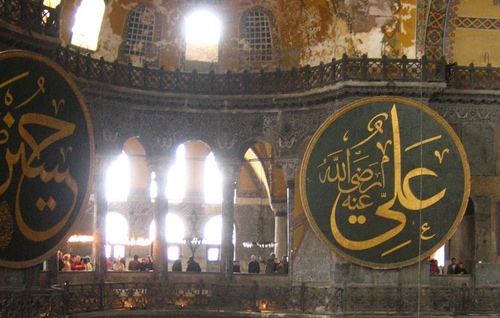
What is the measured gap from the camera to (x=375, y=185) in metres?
17.5

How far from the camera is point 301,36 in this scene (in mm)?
19234

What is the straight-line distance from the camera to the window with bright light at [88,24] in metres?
18.5

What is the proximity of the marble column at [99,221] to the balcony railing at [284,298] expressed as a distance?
59 cm

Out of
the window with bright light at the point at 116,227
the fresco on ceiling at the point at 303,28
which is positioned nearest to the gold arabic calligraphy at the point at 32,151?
the fresco on ceiling at the point at 303,28

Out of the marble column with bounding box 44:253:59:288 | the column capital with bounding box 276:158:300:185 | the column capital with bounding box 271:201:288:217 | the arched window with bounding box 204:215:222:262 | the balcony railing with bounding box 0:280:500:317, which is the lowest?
the balcony railing with bounding box 0:280:500:317

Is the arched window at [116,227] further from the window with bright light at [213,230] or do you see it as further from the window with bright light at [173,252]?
the window with bright light at [213,230]

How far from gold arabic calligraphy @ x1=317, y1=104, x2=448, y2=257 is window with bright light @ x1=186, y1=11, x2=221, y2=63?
3.89 m

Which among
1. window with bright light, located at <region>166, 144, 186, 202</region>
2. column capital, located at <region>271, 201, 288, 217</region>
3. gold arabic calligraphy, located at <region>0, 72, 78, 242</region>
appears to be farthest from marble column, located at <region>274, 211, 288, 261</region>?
gold arabic calligraphy, located at <region>0, 72, 78, 242</region>

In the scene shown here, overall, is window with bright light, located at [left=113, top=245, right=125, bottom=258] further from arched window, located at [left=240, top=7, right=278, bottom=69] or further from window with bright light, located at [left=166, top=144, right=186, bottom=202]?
arched window, located at [left=240, top=7, right=278, bottom=69]

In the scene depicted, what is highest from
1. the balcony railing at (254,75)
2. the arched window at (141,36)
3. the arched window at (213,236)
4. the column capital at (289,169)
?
the arched window at (141,36)

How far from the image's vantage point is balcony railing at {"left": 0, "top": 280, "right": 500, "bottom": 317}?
17.0m

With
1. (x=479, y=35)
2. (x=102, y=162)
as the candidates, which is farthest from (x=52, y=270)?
(x=479, y=35)

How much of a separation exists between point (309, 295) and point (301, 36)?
533 centimetres

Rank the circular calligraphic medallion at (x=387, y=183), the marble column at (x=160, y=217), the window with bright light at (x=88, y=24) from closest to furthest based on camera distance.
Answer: the circular calligraphic medallion at (x=387, y=183), the window with bright light at (x=88, y=24), the marble column at (x=160, y=217)
